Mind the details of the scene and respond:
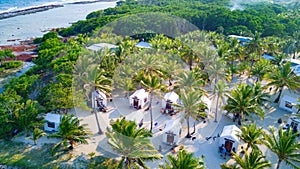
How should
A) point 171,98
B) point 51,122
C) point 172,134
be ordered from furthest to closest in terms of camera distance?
point 171,98
point 51,122
point 172,134

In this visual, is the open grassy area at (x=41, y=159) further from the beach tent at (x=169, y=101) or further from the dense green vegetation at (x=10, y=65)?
the dense green vegetation at (x=10, y=65)

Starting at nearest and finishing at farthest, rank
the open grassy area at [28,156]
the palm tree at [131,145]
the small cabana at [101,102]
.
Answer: the palm tree at [131,145] < the open grassy area at [28,156] < the small cabana at [101,102]

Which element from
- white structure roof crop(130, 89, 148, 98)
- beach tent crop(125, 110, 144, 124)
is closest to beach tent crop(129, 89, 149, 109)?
white structure roof crop(130, 89, 148, 98)

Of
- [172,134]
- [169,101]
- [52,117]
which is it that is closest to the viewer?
[172,134]

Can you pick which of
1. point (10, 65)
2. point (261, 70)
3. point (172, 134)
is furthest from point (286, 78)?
point (10, 65)

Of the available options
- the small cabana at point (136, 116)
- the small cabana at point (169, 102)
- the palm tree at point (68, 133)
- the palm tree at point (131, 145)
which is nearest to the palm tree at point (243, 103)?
the small cabana at point (169, 102)

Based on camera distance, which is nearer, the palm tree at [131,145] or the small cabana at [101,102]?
the palm tree at [131,145]

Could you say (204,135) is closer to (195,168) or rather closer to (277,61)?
(195,168)

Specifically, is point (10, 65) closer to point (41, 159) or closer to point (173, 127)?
point (41, 159)
